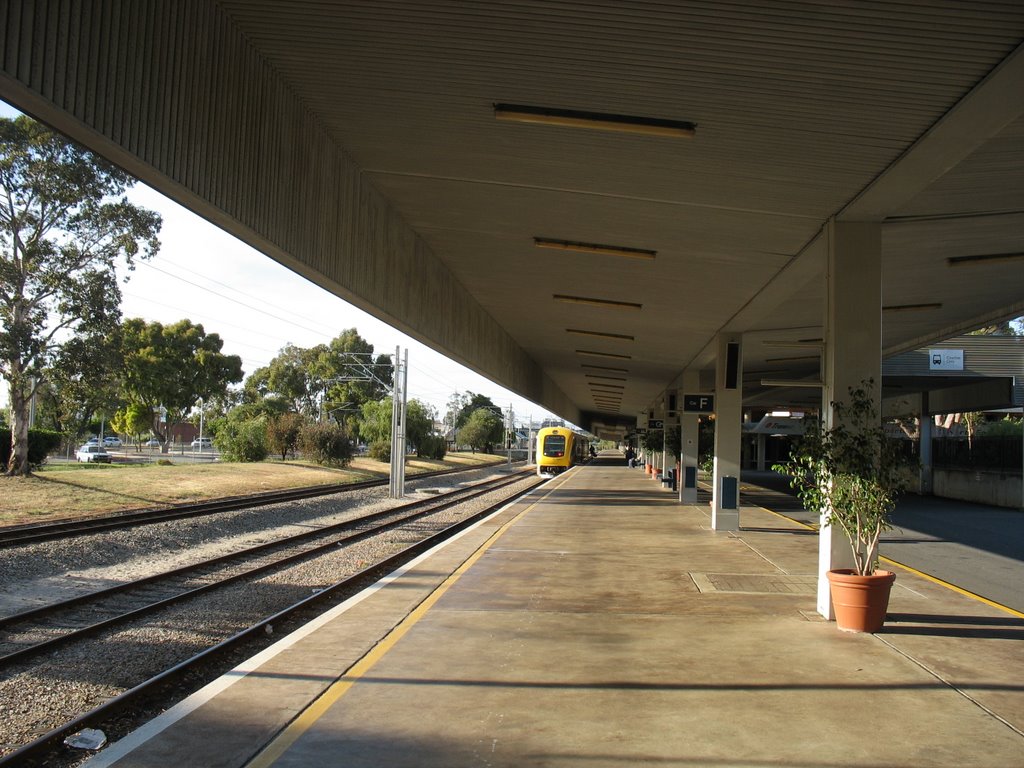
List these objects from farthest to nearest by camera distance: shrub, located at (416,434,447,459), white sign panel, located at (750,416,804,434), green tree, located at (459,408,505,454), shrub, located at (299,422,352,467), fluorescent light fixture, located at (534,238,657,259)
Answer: green tree, located at (459,408,505,454), shrub, located at (416,434,447,459), white sign panel, located at (750,416,804,434), shrub, located at (299,422,352,467), fluorescent light fixture, located at (534,238,657,259)

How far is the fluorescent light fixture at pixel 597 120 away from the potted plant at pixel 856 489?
10.9ft

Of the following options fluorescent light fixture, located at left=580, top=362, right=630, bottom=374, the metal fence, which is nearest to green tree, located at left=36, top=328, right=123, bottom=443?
fluorescent light fixture, located at left=580, top=362, right=630, bottom=374

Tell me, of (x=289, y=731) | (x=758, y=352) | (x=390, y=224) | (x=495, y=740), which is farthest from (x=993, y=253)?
(x=758, y=352)

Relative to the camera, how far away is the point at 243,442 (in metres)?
45.5

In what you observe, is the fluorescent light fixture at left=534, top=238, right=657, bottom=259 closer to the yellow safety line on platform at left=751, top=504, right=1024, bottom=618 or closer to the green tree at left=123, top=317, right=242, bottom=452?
the yellow safety line on platform at left=751, top=504, right=1024, bottom=618

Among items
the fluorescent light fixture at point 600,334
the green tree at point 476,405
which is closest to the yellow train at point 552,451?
the fluorescent light fixture at point 600,334

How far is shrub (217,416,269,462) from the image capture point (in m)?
45.6

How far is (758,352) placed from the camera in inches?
970

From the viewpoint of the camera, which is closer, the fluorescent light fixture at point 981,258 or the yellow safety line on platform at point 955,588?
the yellow safety line on platform at point 955,588

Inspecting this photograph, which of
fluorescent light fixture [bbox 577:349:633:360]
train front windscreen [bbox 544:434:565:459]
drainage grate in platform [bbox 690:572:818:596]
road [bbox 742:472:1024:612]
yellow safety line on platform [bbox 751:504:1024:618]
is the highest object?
fluorescent light fixture [bbox 577:349:633:360]

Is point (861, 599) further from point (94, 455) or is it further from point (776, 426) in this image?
point (94, 455)

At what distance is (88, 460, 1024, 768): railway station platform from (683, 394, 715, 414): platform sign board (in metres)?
12.0

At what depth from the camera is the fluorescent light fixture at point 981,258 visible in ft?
38.3

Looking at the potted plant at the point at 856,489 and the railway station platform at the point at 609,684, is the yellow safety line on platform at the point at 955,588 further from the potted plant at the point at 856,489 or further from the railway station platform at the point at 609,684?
the potted plant at the point at 856,489
